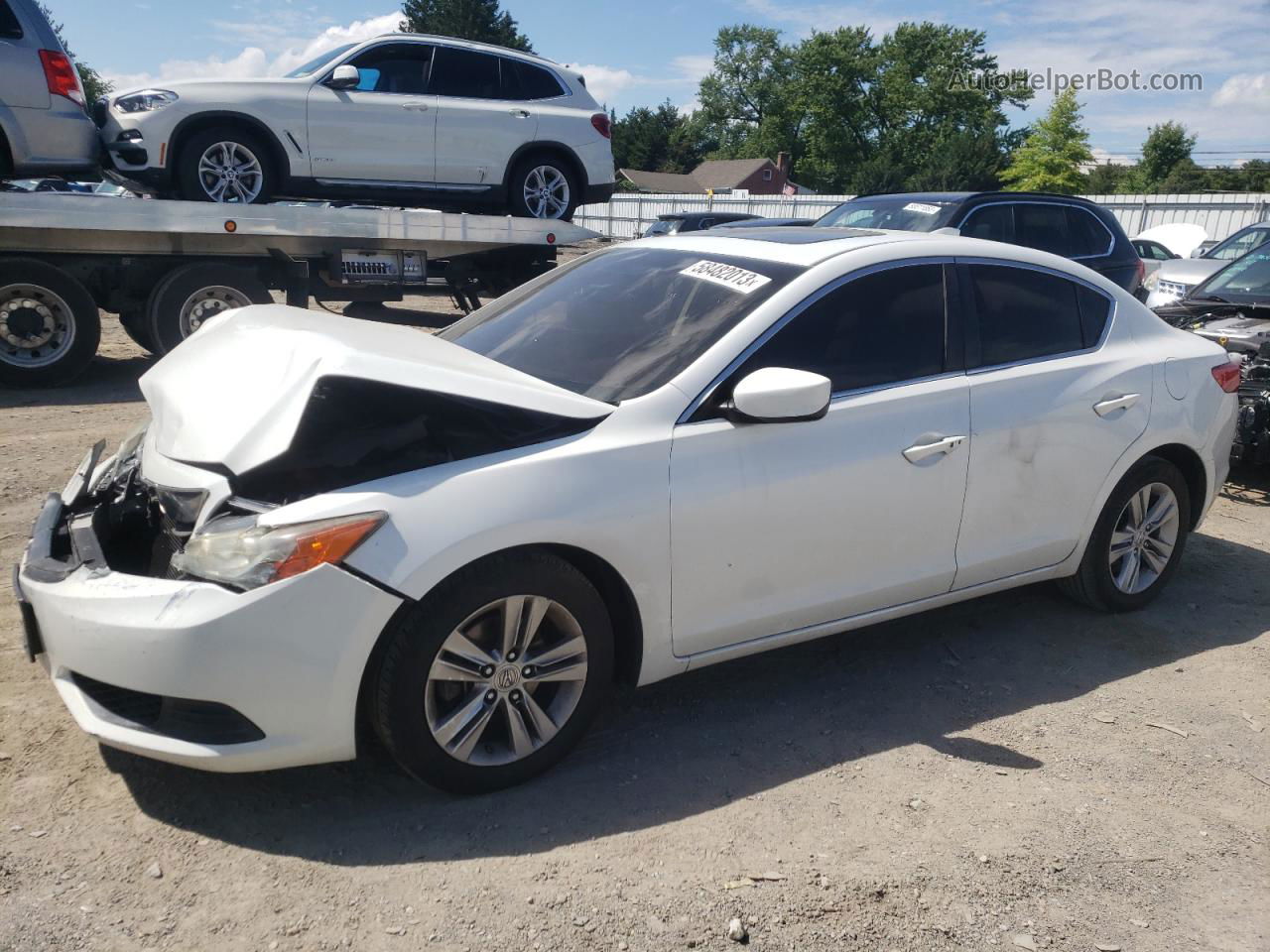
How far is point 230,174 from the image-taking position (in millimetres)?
9141

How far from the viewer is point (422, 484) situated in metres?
2.88

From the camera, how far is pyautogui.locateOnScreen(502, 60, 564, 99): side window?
10.2 m

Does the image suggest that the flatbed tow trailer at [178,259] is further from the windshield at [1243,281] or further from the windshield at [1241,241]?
the windshield at [1241,241]

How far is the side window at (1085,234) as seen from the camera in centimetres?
955

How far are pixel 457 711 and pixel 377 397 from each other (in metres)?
0.93

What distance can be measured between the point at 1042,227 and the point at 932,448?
665 centimetres

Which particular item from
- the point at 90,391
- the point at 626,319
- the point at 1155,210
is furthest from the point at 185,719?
the point at 1155,210

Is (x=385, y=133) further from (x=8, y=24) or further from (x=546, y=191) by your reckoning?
(x=8, y=24)

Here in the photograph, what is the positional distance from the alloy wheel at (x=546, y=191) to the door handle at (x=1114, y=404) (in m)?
7.32

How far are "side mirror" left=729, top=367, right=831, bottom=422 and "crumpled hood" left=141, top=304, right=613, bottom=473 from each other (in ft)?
1.43

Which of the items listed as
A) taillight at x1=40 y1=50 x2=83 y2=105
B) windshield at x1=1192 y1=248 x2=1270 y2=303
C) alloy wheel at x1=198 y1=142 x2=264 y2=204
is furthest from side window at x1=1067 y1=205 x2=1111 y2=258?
taillight at x1=40 y1=50 x2=83 y2=105

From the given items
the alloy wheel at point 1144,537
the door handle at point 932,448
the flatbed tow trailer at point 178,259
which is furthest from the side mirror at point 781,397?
the flatbed tow trailer at point 178,259

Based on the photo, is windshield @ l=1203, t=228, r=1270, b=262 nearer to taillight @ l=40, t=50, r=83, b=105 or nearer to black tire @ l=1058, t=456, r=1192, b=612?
black tire @ l=1058, t=456, r=1192, b=612

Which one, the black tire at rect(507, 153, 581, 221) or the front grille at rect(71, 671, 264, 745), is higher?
the black tire at rect(507, 153, 581, 221)
